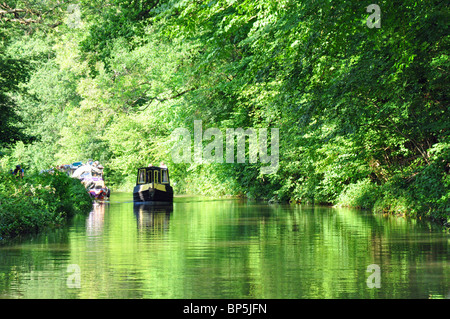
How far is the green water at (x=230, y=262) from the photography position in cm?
1020

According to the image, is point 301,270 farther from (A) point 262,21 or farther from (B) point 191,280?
(A) point 262,21

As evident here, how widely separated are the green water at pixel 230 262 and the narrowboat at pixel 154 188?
21036 mm

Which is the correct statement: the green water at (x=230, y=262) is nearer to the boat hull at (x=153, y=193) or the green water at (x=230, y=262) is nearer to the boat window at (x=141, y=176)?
the boat hull at (x=153, y=193)

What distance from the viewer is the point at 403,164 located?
93.8 feet

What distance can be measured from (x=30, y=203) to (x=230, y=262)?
397 inches

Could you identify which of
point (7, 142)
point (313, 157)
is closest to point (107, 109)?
point (7, 142)
